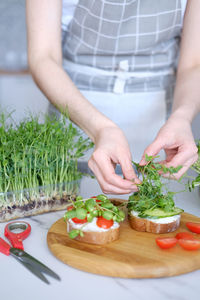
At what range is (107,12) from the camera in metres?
1.75

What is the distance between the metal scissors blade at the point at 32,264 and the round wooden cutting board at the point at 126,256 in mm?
80

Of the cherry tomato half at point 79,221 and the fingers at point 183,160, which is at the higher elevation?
the fingers at point 183,160

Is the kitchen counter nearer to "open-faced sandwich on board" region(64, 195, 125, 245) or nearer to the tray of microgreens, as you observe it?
"open-faced sandwich on board" region(64, 195, 125, 245)

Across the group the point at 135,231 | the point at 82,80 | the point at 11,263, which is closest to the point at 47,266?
the point at 11,263

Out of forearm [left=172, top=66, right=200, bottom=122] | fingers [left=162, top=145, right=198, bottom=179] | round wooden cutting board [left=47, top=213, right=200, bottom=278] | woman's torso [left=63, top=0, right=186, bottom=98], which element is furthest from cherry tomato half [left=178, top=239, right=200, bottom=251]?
woman's torso [left=63, top=0, right=186, bottom=98]

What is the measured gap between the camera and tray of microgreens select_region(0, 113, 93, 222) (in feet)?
4.08

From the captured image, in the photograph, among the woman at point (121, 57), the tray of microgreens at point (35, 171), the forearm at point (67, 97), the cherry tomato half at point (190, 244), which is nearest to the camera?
the cherry tomato half at point (190, 244)

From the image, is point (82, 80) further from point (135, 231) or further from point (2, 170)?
point (135, 231)

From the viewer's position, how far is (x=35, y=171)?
1281mm

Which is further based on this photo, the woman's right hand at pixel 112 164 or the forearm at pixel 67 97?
the forearm at pixel 67 97

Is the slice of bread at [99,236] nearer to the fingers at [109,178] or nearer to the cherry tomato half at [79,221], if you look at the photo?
the cherry tomato half at [79,221]

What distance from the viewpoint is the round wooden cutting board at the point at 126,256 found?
3.08ft

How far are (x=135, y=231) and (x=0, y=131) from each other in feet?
1.86

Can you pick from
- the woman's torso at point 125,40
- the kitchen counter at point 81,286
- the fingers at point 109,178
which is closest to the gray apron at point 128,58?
the woman's torso at point 125,40
